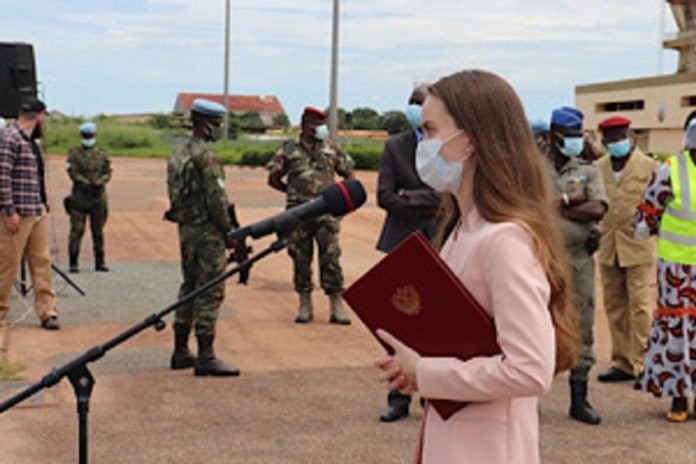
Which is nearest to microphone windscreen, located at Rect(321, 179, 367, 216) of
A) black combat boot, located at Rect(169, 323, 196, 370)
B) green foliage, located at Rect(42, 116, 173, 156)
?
black combat boot, located at Rect(169, 323, 196, 370)

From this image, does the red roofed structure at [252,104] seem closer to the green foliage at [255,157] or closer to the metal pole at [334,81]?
the green foliage at [255,157]

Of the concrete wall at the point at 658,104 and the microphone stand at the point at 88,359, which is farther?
the concrete wall at the point at 658,104

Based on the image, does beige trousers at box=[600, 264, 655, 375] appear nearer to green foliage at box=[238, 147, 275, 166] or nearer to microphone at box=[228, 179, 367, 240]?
microphone at box=[228, 179, 367, 240]

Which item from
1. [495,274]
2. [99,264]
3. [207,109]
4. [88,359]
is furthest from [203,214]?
[99,264]

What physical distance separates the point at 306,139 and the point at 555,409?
13.4ft

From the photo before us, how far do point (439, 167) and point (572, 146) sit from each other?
13.0 feet

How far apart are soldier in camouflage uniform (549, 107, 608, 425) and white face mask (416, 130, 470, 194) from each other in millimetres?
3783

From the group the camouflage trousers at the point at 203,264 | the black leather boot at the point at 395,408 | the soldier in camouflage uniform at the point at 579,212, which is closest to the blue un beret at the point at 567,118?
the soldier in camouflage uniform at the point at 579,212

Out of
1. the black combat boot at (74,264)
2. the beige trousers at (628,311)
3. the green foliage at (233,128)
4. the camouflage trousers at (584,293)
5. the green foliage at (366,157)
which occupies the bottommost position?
the green foliage at (233,128)

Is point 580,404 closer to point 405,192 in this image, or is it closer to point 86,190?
point 405,192

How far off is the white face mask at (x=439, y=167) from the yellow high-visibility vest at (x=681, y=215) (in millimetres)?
4108

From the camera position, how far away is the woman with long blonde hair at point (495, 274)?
2.14 m

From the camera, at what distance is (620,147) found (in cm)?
709

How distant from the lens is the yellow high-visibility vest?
6027 millimetres
